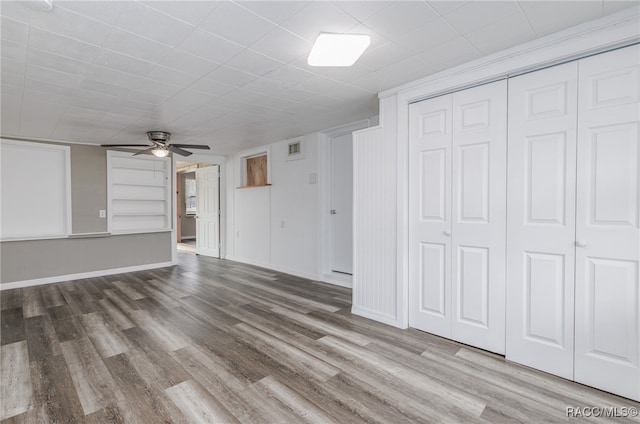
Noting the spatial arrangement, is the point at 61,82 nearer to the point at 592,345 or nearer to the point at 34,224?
the point at 34,224

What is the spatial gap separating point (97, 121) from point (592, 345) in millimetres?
5481

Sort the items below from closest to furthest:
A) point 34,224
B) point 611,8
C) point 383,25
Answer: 1. point 611,8
2. point 383,25
3. point 34,224

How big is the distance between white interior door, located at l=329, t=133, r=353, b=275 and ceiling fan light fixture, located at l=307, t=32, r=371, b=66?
233cm

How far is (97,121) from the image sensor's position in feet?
12.9

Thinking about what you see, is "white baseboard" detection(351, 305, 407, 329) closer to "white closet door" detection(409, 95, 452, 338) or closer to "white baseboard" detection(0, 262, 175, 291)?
"white closet door" detection(409, 95, 452, 338)

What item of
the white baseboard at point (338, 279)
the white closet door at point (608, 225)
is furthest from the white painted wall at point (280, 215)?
the white closet door at point (608, 225)

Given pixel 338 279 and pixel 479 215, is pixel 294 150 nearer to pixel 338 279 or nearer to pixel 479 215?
pixel 338 279

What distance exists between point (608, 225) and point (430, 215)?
1.22m

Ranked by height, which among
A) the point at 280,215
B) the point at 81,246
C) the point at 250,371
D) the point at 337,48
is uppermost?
the point at 337,48

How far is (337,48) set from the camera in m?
2.11

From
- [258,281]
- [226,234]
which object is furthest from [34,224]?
[258,281]

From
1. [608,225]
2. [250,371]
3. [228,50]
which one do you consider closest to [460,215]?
[608,225]

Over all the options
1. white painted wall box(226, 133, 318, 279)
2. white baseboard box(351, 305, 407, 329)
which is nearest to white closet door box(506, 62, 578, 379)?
white baseboard box(351, 305, 407, 329)

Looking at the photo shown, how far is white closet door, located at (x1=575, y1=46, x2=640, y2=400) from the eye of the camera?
6.17ft
